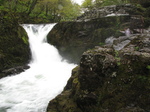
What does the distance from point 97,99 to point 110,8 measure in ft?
37.8

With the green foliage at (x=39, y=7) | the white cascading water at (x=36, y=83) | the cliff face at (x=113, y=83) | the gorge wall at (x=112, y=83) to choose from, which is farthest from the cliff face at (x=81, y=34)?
the green foliage at (x=39, y=7)

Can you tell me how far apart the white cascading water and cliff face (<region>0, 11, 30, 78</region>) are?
1.04 meters

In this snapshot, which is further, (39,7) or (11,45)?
(39,7)

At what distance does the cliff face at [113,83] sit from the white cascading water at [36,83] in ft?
7.75

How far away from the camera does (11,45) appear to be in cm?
1030

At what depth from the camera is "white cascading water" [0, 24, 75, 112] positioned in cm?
550

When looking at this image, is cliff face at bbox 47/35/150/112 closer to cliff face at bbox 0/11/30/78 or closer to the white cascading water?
the white cascading water

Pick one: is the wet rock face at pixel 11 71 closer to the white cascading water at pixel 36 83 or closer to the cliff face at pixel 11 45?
the cliff face at pixel 11 45

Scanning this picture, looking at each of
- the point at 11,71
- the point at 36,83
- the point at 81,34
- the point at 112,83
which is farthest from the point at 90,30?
the point at 112,83

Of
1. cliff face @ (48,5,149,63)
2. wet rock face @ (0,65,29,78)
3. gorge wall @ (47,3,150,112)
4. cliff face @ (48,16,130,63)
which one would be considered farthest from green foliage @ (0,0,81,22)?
gorge wall @ (47,3,150,112)

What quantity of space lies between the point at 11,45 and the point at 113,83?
9219 mm

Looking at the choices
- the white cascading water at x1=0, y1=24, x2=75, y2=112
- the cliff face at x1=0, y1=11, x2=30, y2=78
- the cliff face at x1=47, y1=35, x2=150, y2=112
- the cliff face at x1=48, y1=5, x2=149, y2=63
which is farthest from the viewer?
the cliff face at x1=0, y1=11, x2=30, y2=78

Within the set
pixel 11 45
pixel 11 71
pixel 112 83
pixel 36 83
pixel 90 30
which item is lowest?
pixel 36 83

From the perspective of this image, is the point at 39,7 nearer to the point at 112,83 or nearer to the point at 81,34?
the point at 81,34
